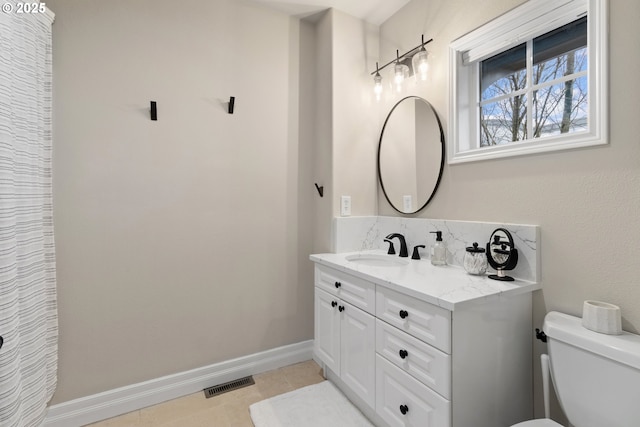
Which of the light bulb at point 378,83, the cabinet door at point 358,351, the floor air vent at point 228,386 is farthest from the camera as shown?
the light bulb at point 378,83

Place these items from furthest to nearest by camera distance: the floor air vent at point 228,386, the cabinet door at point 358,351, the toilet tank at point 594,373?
the floor air vent at point 228,386, the cabinet door at point 358,351, the toilet tank at point 594,373

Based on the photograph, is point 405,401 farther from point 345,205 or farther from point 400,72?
point 400,72

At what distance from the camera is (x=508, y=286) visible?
126 cm

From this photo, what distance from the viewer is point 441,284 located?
1290 millimetres

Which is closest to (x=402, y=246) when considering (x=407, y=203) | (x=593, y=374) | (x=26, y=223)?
(x=407, y=203)

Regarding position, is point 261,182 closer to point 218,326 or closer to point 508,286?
point 218,326

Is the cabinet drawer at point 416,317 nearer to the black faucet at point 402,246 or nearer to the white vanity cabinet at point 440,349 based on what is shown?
the white vanity cabinet at point 440,349

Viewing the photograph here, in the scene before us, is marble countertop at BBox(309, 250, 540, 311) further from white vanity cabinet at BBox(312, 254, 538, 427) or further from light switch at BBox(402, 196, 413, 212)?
light switch at BBox(402, 196, 413, 212)

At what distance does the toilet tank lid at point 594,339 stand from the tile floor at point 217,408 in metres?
1.46

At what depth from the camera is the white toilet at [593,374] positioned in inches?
36.4

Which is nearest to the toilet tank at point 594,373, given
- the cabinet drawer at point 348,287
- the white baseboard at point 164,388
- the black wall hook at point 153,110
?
the cabinet drawer at point 348,287

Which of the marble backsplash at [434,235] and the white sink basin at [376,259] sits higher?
the marble backsplash at [434,235]

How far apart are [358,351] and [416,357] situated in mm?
425

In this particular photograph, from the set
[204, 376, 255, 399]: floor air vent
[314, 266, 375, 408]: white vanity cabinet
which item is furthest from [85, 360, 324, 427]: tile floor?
[314, 266, 375, 408]: white vanity cabinet
